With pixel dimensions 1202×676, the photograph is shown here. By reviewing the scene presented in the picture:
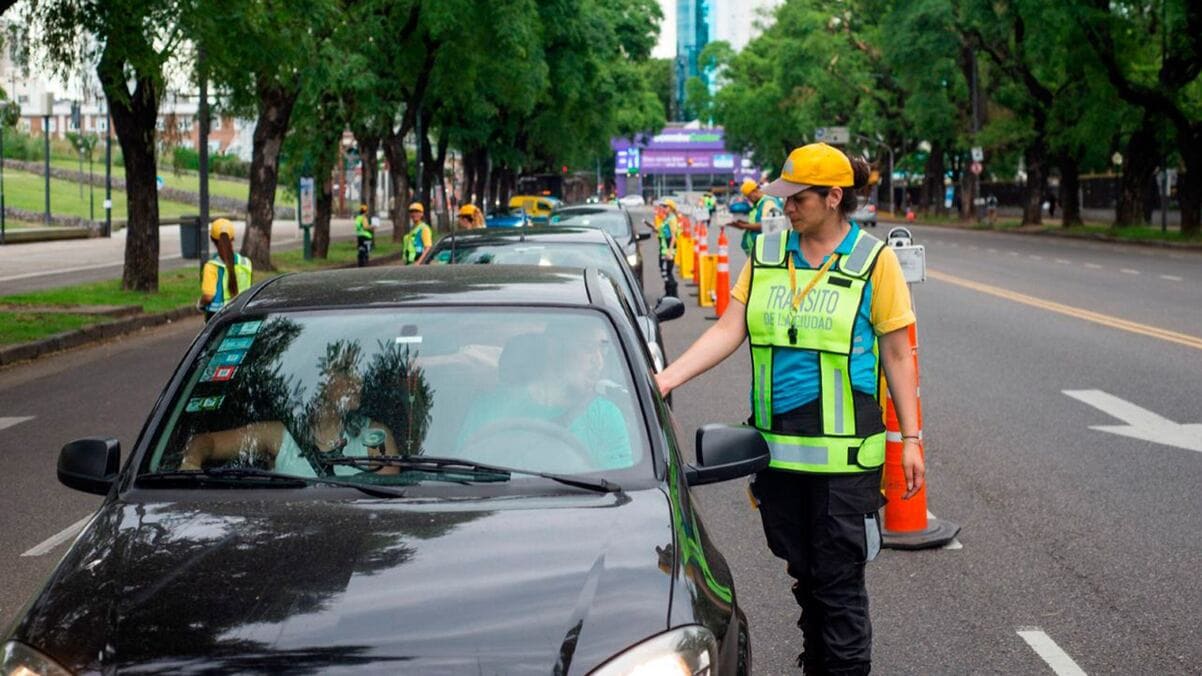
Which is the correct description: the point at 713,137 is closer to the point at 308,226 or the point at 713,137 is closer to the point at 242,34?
the point at 308,226

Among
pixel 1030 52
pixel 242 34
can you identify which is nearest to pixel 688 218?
pixel 1030 52

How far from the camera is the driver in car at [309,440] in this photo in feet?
15.1

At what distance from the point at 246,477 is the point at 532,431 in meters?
0.82

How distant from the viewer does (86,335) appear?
2005 cm

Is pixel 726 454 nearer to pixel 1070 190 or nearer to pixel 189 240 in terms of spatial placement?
pixel 189 240

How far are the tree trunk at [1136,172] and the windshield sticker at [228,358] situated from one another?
50.4 metres

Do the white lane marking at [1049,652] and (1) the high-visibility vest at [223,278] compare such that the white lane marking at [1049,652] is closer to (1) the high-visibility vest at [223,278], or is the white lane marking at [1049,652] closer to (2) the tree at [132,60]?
(1) the high-visibility vest at [223,278]


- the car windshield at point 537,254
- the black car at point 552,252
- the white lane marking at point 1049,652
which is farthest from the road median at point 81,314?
the white lane marking at point 1049,652

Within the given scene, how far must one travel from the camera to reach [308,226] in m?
39.7

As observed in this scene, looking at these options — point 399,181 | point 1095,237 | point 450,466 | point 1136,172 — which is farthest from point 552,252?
point 1136,172

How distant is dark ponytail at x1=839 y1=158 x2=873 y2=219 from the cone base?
317 cm

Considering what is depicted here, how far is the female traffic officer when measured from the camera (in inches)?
201

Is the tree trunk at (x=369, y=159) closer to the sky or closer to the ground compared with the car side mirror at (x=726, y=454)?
closer to the sky

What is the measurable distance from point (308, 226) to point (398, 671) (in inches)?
1460
